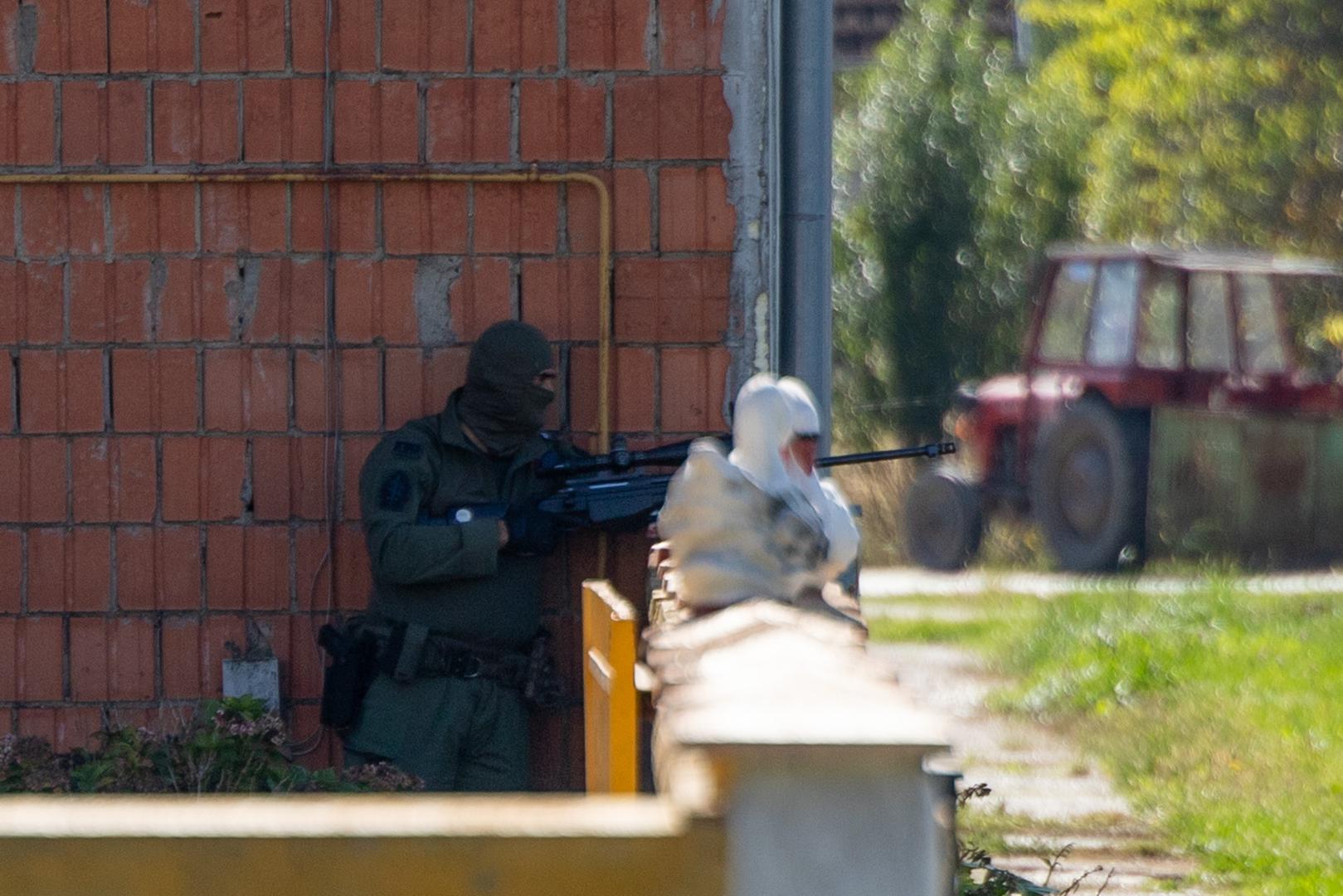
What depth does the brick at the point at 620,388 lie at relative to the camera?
202 inches

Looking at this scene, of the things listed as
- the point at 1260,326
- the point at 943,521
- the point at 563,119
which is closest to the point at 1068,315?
the point at 1260,326

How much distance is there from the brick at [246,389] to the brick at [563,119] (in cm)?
84

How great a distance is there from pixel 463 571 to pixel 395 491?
25 centimetres

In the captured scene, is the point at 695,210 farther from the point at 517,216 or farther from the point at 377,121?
the point at 377,121

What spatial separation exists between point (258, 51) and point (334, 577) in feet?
4.43

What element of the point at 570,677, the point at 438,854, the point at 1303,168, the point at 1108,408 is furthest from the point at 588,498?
the point at 1303,168

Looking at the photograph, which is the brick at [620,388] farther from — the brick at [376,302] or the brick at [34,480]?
the brick at [34,480]

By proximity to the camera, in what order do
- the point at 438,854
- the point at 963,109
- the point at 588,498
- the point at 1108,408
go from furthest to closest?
the point at 963,109 < the point at 1108,408 < the point at 588,498 < the point at 438,854

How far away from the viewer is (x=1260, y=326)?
44.6 ft

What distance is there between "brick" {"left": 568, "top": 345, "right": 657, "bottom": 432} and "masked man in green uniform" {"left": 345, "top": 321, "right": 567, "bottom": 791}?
156 millimetres

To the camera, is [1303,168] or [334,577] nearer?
[334,577]

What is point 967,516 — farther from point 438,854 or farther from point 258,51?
point 438,854

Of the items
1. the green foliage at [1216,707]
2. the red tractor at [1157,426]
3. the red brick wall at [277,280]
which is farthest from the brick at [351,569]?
the red tractor at [1157,426]

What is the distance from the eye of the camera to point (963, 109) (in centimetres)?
1928
